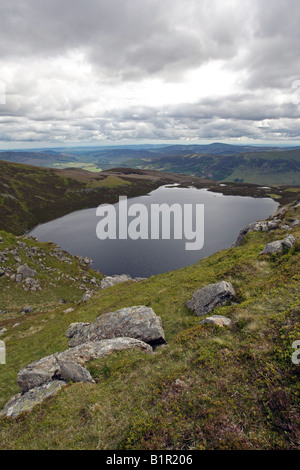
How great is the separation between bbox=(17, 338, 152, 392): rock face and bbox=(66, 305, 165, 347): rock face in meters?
1.32

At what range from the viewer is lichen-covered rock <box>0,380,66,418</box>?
14.2 meters

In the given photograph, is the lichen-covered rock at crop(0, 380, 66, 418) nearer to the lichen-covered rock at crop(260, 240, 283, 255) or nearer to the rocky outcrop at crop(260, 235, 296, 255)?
the lichen-covered rock at crop(260, 240, 283, 255)

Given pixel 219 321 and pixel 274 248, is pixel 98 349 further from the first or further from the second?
pixel 274 248

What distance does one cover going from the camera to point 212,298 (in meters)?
22.4

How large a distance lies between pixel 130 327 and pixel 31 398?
8767 millimetres

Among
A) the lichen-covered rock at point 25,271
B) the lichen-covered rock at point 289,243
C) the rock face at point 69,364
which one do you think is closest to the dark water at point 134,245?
the lichen-covered rock at point 25,271

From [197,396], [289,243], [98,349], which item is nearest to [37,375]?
[98,349]

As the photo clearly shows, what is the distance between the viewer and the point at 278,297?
18.5 metres

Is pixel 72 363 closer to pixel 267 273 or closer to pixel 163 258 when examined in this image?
pixel 267 273

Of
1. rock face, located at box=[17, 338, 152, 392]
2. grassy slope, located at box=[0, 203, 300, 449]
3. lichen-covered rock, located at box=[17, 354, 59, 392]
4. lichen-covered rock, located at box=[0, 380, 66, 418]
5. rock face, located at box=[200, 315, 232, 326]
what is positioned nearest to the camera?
grassy slope, located at box=[0, 203, 300, 449]

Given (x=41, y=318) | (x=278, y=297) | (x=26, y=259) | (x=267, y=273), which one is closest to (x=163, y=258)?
(x=26, y=259)

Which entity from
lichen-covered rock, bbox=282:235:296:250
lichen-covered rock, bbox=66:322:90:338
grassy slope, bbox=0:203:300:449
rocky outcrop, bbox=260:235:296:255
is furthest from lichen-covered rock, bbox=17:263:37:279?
lichen-covered rock, bbox=282:235:296:250
